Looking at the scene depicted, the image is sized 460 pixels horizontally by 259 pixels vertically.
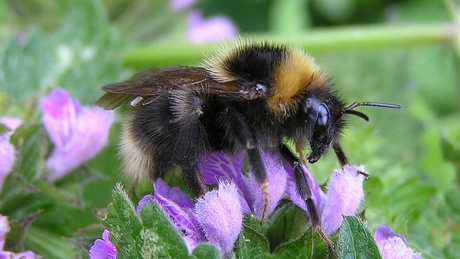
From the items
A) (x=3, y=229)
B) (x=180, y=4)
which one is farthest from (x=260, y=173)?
(x=180, y=4)

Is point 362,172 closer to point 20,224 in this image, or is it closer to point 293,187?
point 293,187

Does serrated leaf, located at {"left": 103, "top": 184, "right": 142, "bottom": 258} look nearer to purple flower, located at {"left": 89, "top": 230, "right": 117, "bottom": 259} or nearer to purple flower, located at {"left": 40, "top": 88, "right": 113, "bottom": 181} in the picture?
purple flower, located at {"left": 89, "top": 230, "right": 117, "bottom": 259}

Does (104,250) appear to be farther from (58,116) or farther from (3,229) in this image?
(58,116)

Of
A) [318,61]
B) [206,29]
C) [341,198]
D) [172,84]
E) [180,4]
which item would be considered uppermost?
[172,84]

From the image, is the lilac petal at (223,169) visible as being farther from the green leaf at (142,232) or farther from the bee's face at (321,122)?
the green leaf at (142,232)

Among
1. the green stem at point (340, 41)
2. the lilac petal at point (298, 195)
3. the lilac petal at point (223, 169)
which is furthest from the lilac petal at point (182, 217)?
the green stem at point (340, 41)

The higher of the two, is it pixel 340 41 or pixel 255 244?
pixel 255 244

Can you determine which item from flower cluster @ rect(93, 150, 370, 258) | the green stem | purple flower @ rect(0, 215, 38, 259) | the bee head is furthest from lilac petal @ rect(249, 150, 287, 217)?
the green stem
